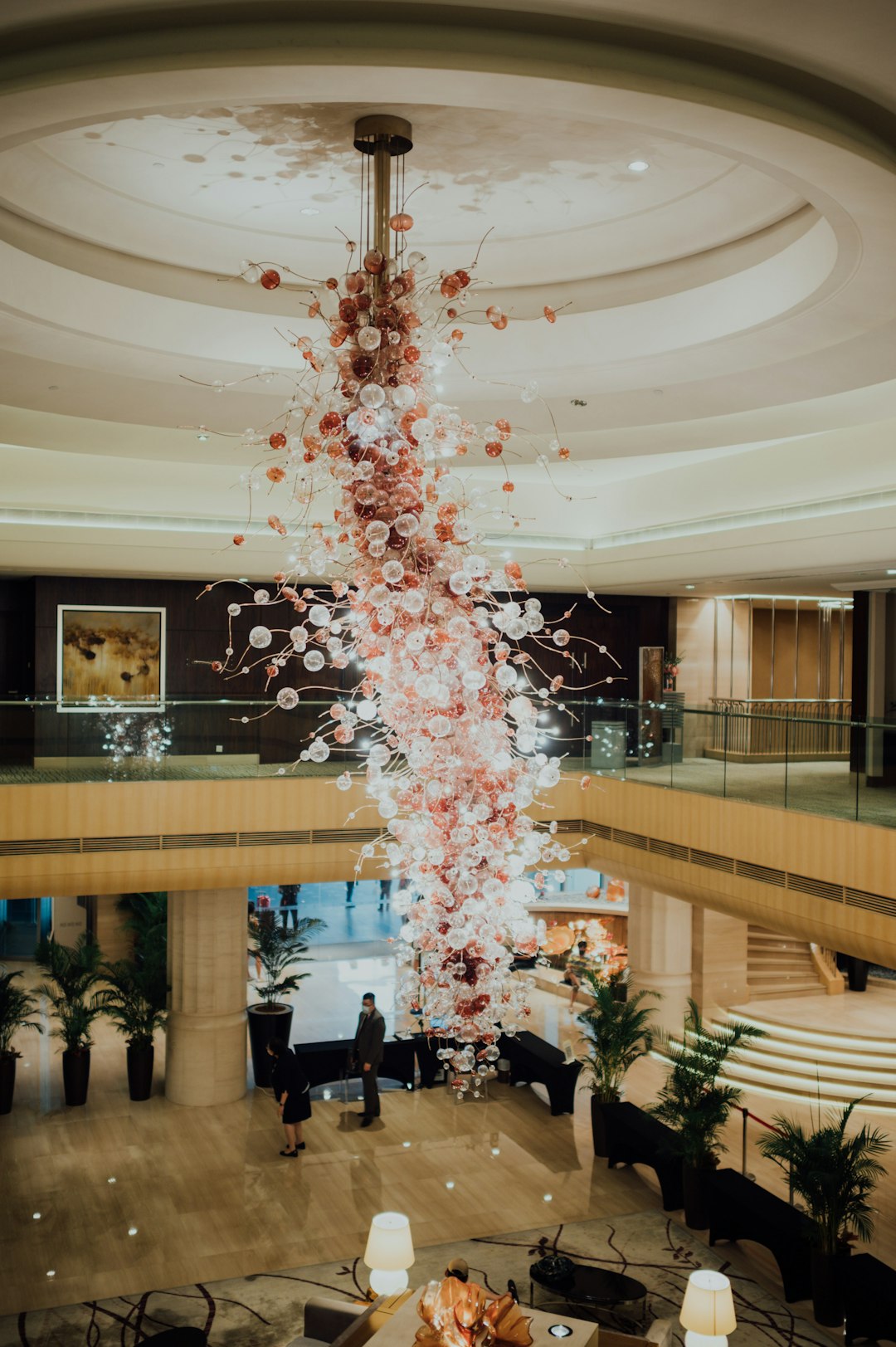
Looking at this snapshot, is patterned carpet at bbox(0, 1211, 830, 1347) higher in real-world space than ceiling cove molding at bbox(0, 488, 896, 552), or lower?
lower

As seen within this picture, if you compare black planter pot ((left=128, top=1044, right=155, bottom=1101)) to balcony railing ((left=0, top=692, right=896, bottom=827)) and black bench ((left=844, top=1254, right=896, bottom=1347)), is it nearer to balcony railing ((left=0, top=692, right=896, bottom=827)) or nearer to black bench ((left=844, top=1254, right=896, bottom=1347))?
balcony railing ((left=0, top=692, right=896, bottom=827))

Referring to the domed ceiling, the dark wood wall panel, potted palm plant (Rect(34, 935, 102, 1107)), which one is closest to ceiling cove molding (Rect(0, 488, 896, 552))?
the dark wood wall panel

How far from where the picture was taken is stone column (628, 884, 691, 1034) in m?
16.8

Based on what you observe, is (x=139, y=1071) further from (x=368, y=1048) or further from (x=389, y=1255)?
(x=389, y=1255)

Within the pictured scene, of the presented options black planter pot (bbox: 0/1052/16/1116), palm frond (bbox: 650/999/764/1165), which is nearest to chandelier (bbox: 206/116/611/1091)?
palm frond (bbox: 650/999/764/1165)

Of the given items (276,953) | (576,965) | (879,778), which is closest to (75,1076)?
(276,953)

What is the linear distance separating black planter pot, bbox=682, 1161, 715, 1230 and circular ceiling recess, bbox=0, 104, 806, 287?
8778 mm

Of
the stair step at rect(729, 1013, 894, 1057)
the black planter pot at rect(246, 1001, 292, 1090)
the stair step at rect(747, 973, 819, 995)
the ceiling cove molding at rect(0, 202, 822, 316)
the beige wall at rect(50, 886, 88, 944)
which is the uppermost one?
the ceiling cove molding at rect(0, 202, 822, 316)

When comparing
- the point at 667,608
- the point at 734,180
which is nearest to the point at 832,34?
the point at 734,180

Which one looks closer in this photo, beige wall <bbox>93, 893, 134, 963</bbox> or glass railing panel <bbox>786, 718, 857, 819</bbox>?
glass railing panel <bbox>786, 718, 857, 819</bbox>

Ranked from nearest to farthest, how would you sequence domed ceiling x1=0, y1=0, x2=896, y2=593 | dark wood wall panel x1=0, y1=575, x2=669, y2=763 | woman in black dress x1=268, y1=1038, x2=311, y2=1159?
domed ceiling x1=0, y1=0, x2=896, y2=593, woman in black dress x1=268, y1=1038, x2=311, y2=1159, dark wood wall panel x1=0, y1=575, x2=669, y2=763

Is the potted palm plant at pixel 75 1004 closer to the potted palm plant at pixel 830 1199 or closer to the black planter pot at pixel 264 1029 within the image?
the black planter pot at pixel 264 1029

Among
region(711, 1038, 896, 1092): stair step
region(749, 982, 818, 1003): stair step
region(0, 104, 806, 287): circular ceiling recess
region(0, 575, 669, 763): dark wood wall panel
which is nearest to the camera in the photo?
region(0, 104, 806, 287): circular ceiling recess

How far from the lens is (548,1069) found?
46.1 ft
